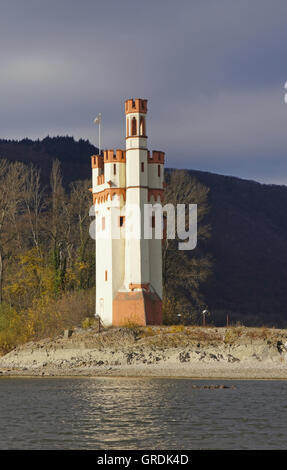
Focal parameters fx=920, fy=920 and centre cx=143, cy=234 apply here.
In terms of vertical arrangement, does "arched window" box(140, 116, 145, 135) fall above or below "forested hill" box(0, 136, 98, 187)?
below

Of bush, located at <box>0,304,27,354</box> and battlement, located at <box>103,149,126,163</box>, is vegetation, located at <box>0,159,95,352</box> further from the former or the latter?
battlement, located at <box>103,149,126,163</box>

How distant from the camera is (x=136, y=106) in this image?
204 ft

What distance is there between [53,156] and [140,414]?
149396 millimetres

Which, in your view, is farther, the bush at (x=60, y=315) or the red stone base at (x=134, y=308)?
the bush at (x=60, y=315)

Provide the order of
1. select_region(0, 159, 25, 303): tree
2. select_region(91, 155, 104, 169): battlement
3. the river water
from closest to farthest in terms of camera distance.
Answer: the river water → select_region(91, 155, 104, 169): battlement → select_region(0, 159, 25, 303): tree

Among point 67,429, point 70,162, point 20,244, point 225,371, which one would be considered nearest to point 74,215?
point 20,244

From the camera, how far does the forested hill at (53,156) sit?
17238 centimetres

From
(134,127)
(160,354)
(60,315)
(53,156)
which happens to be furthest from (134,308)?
(53,156)

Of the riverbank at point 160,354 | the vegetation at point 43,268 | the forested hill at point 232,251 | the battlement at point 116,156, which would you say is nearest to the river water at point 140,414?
the riverbank at point 160,354

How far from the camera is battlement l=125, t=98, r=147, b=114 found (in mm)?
62156

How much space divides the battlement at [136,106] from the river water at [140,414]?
19.1 metres

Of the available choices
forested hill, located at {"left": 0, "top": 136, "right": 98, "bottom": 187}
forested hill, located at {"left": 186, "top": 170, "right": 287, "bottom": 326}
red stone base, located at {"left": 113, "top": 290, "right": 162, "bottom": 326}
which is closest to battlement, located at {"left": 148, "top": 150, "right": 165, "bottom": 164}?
red stone base, located at {"left": 113, "top": 290, "right": 162, "bottom": 326}

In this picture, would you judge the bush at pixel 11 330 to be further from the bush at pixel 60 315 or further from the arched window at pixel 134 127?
the arched window at pixel 134 127
